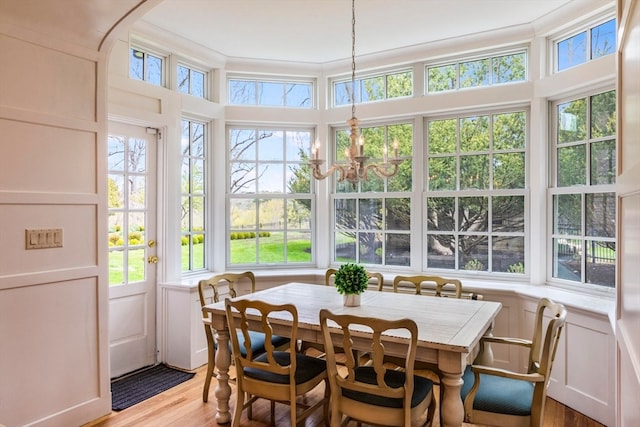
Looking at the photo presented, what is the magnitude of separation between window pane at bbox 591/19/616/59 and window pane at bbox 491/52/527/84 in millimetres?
581

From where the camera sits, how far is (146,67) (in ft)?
12.1

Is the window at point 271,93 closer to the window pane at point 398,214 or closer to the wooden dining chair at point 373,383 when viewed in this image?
the window pane at point 398,214

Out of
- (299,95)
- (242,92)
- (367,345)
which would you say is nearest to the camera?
(367,345)

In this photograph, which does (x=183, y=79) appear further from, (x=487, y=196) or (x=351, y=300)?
(x=487, y=196)

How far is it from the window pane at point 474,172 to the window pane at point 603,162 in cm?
86

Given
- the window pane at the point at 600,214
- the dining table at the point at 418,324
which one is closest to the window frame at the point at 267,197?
the dining table at the point at 418,324

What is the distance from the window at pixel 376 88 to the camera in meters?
4.20

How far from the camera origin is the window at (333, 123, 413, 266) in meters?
4.21

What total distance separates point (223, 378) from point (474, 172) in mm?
2798

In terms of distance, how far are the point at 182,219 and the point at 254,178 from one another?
88 cm

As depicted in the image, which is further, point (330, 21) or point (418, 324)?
point (330, 21)

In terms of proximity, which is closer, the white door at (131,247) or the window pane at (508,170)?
the white door at (131,247)

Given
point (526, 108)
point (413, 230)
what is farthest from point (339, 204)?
point (526, 108)

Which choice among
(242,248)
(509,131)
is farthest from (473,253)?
(242,248)
